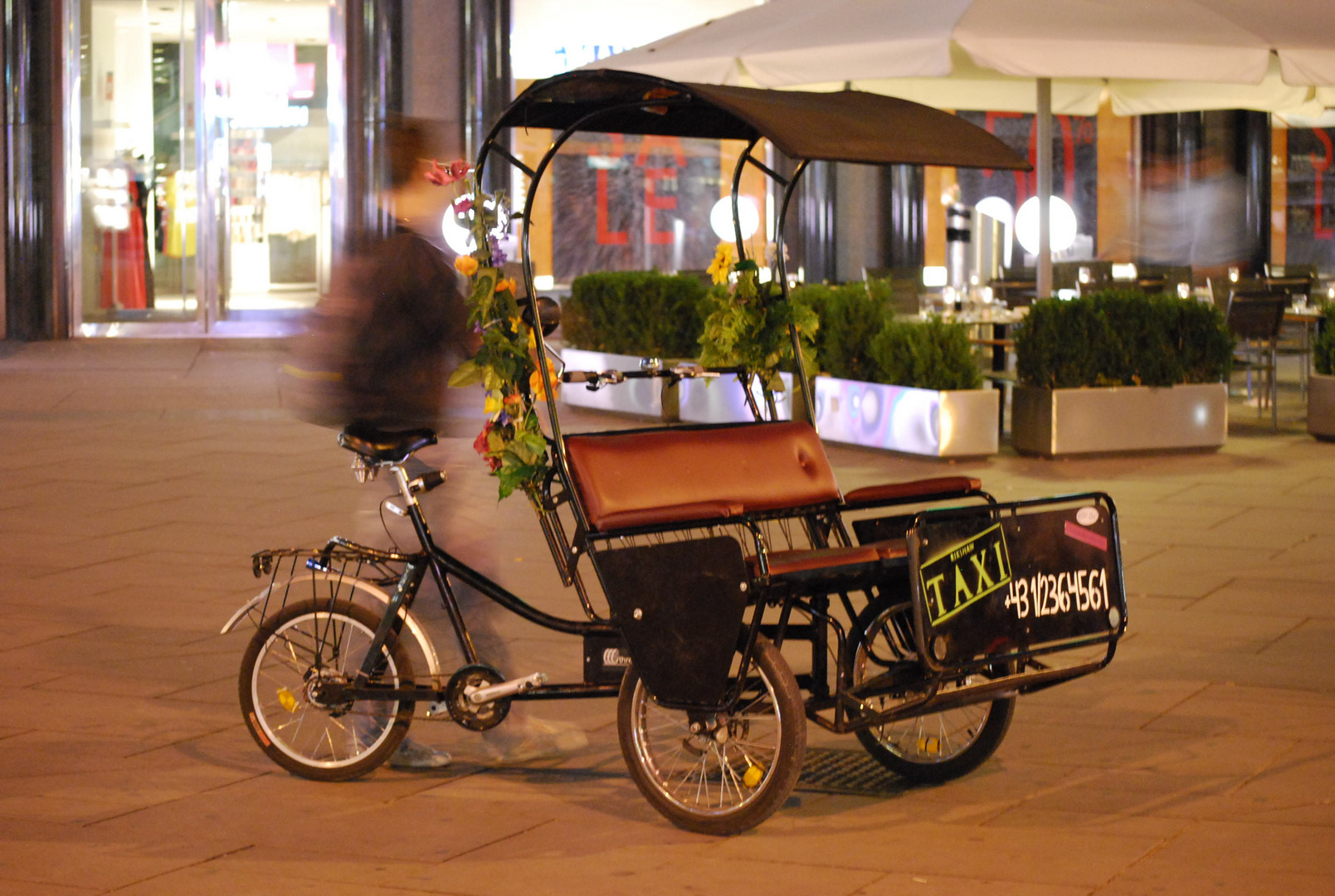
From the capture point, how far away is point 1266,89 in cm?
1443

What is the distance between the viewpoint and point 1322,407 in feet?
38.7

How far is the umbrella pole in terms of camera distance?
40.5 ft

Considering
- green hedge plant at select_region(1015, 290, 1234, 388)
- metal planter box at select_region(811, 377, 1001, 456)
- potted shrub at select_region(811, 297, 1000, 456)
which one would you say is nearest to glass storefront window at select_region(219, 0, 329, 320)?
potted shrub at select_region(811, 297, 1000, 456)

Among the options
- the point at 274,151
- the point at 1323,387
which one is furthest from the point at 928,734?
the point at 274,151

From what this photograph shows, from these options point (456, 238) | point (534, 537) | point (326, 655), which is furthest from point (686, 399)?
point (326, 655)

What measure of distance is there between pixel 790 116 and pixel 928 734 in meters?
1.84

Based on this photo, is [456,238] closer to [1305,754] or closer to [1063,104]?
[1063,104]

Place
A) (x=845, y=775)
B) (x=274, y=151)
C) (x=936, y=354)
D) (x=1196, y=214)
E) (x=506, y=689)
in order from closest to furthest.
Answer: (x=506, y=689), (x=845, y=775), (x=936, y=354), (x=274, y=151), (x=1196, y=214)

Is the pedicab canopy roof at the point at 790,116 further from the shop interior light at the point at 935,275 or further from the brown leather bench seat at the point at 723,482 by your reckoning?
the shop interior light at the point at 935,275

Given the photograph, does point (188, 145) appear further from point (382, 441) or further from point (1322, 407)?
point (382, 441)

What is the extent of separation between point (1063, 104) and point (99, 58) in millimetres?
10731

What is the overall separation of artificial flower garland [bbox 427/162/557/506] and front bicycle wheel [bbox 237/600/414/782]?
1.97 ft

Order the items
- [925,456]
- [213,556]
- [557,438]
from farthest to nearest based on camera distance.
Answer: [925,456]
[213,556]
[557,438]

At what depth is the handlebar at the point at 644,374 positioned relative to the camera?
488 cm
